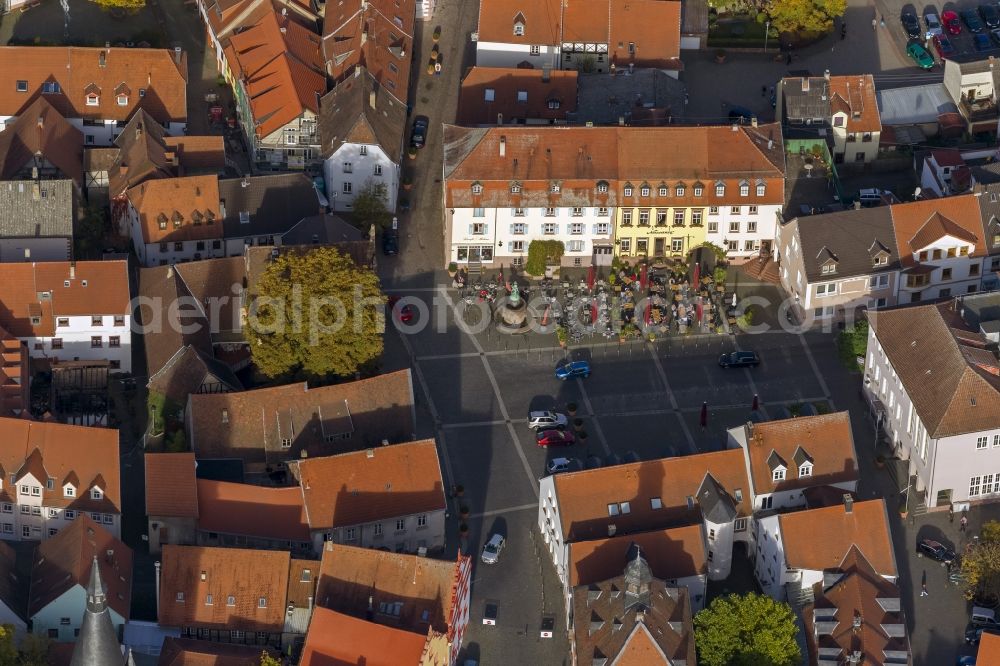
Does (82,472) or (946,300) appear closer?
(82,472)

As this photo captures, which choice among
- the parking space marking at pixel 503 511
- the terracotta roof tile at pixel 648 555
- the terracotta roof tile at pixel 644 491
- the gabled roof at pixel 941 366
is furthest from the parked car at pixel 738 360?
the terracotta roof tile at pixel 648 555

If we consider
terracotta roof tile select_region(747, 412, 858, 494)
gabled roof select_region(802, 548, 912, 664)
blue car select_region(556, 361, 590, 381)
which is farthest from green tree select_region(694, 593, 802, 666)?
blue car select_region(556, 361, 590, 381)

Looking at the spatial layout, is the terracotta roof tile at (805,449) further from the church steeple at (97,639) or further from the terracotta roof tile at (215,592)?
the church steeple at (97,639)

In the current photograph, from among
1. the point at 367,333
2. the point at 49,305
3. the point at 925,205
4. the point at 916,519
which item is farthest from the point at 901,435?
the point at 49,305

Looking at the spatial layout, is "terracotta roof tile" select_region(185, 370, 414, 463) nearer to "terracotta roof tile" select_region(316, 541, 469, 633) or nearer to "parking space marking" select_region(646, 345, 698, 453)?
"terracotta roof tile" select_region(316, 541, 469, 633)

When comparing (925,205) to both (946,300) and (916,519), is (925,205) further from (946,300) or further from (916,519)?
(916,519)
